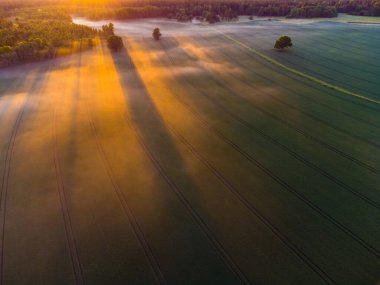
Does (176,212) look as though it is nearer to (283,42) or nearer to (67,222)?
(67,222)

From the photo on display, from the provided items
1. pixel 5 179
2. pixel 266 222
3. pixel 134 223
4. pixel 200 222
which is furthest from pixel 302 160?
pixel 5 179

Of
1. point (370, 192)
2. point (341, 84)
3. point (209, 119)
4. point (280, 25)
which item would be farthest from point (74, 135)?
point (280, 25)

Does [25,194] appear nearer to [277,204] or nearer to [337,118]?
[277,204]

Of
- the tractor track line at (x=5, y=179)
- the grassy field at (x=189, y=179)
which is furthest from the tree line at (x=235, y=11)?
the tractor track line at (x=5, y=179)

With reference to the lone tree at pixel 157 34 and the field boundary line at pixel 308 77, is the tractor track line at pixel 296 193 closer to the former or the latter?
the field boundary line at pixel 308 77

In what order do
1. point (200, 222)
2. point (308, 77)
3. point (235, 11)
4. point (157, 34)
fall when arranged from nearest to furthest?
1. point (200, 222)
2. point (308, 77)
3. point (157, 34)
4. point (235, 11)
